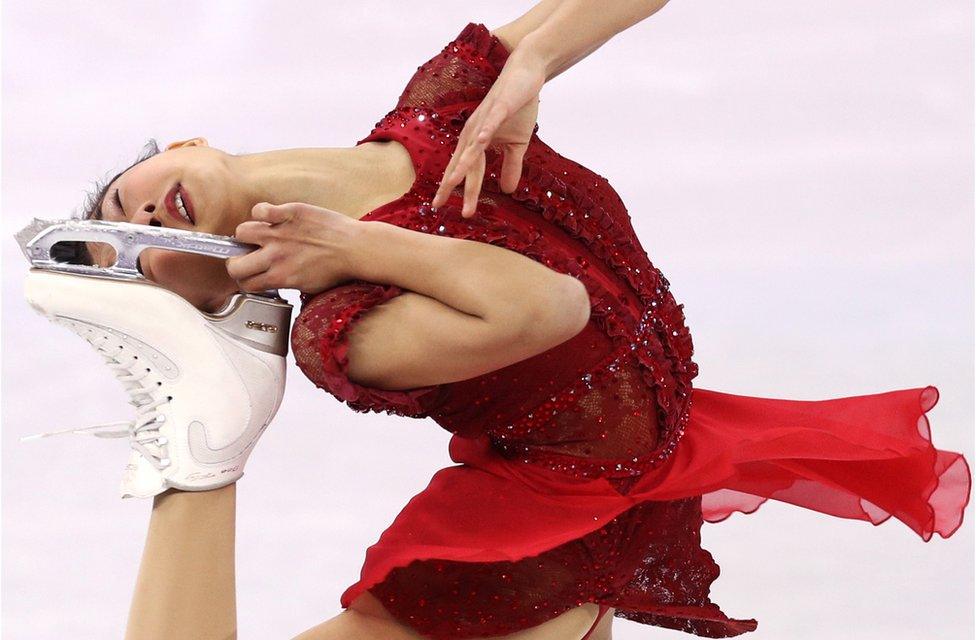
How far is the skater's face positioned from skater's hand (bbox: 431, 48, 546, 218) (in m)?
0.37

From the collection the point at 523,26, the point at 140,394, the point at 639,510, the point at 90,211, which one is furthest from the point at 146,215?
the point at 639,510

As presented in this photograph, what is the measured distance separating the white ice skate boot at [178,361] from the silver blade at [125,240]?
0.05 feet

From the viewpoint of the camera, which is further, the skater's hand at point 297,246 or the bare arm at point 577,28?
the bare arm at point 577,28

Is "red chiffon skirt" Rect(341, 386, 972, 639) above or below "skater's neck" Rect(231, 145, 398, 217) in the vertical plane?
below

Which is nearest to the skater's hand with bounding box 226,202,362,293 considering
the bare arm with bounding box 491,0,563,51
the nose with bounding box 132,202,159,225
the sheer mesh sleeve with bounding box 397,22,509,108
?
the nose with bounding box 132,202,159,225

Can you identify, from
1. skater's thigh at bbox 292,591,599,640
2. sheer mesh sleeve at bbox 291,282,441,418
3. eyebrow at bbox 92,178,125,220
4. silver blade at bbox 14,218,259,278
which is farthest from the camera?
eyebrow at bbox 92,178,125,220

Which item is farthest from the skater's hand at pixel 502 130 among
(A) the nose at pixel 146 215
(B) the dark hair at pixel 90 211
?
(B) the dark hair at pixel 90 211

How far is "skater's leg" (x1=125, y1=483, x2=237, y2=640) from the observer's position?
229cm

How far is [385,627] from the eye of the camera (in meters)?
2.38

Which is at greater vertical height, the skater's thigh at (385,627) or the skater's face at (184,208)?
the skater's face at (184,208)

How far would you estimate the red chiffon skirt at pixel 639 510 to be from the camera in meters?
2.31

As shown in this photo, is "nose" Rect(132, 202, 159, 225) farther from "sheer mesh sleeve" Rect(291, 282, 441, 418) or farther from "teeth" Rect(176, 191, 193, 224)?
"sheer mesh sleeve" Rect(291, 282, 441, 418)

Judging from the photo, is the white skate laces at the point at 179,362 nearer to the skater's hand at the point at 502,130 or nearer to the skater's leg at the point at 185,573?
the skater's leg at the point at 185,573

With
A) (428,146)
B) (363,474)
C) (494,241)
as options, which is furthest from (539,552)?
(363,474)
